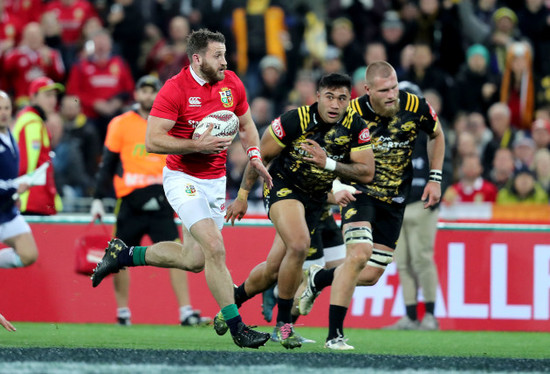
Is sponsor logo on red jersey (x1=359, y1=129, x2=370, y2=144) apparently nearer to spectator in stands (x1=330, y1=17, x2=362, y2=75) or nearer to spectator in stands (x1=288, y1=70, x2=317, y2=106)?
spectator in stands (x1=288, y1=70, x2=317, y2=106)

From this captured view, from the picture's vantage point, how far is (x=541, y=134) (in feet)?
47.2

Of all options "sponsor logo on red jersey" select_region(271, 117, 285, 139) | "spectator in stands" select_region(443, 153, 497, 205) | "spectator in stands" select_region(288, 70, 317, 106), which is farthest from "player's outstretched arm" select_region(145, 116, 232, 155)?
"spectator in stands" select_region(288, 70, 317, 106)

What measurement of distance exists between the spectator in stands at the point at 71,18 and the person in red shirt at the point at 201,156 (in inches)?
356

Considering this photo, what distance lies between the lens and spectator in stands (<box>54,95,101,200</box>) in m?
14.7

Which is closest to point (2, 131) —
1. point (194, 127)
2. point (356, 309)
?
point (194, 127)

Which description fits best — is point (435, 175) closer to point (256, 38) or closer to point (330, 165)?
point (330, 165)

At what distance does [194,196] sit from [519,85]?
8419 mm

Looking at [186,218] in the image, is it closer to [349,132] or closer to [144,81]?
[349,132]

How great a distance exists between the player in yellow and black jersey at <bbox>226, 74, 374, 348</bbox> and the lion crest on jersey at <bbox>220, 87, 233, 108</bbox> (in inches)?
20.5

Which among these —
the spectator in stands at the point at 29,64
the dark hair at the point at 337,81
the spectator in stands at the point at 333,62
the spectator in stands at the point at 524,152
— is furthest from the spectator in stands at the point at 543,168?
the spectator in stands at the point at 29,64

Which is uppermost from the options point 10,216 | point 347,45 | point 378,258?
point 347,45

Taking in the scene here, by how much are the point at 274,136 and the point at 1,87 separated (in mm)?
8358

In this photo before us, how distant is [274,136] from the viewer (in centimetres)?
902

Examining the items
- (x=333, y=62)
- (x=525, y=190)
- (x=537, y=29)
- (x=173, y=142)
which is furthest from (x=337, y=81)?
(x=537, y=29)
